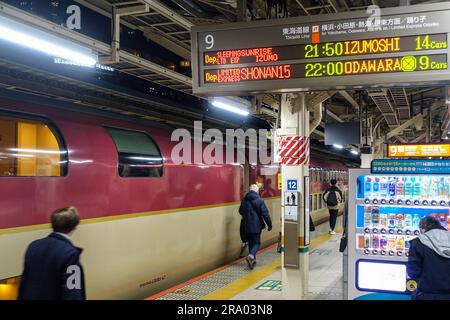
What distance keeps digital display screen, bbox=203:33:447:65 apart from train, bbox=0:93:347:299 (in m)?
1.82

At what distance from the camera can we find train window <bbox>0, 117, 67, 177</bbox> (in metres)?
4.39

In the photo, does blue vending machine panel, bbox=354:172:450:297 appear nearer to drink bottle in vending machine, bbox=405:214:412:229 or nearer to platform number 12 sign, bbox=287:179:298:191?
drink bottle in vending machine, bbox=405:214:412:229

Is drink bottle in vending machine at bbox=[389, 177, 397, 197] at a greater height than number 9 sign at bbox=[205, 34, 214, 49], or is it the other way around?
number 9 sign at bbox=[205, 34, 214, 49]

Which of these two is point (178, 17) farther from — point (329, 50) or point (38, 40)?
point (329, 50)

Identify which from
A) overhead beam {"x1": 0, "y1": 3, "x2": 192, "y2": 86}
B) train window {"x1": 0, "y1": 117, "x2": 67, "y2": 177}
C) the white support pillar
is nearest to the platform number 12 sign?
the white support pillar

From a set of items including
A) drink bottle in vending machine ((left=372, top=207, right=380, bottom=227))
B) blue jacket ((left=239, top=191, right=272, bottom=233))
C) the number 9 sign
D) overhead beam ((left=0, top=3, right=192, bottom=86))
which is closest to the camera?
overhead beam ((left=0, top=3, right=192, bottom=86))

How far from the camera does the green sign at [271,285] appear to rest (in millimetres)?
7293

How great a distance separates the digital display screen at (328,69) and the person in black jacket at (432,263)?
4.74ft

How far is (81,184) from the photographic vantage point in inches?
203

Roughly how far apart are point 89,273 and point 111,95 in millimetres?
2971

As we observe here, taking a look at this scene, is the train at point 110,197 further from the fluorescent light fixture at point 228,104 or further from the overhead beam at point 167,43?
the overhead beam at point 167,43

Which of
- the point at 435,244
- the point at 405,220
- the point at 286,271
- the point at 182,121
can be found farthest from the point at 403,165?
the point at 182,121

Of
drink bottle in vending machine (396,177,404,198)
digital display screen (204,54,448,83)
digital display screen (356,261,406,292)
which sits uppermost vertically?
digital display screen (204,54,448,83)

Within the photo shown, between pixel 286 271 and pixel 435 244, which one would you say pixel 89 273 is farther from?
pixel 435 244
